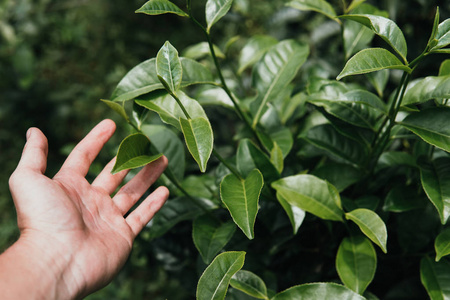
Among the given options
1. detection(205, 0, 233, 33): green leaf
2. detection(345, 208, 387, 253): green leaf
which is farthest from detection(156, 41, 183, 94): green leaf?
detection(345, 208, 387, 253): green leaf

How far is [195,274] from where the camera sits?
147 cm

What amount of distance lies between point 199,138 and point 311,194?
1.03ft

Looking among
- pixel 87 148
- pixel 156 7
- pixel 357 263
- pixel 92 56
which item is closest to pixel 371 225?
pixel 357 263

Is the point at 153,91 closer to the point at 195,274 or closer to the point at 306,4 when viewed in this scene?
the point at 306,4

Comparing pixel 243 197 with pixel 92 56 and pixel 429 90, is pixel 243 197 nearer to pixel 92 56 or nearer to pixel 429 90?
pixel 429 90

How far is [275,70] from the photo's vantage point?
3.92ft

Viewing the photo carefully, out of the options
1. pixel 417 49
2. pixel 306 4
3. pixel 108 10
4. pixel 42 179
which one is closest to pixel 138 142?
pixel 42 179

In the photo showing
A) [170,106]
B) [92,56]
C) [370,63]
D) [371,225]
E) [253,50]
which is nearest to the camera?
[370,63]

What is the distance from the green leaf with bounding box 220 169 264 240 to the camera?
0.86m

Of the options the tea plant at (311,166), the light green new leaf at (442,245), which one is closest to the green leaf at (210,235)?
the tea plant at (311,166)

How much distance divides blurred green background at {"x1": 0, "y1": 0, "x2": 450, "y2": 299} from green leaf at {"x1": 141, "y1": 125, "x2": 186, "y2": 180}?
1.23 ft

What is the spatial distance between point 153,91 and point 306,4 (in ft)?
1.57

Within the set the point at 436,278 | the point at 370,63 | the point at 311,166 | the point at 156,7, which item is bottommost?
the point at 436,278

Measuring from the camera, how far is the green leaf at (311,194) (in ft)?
3.17
